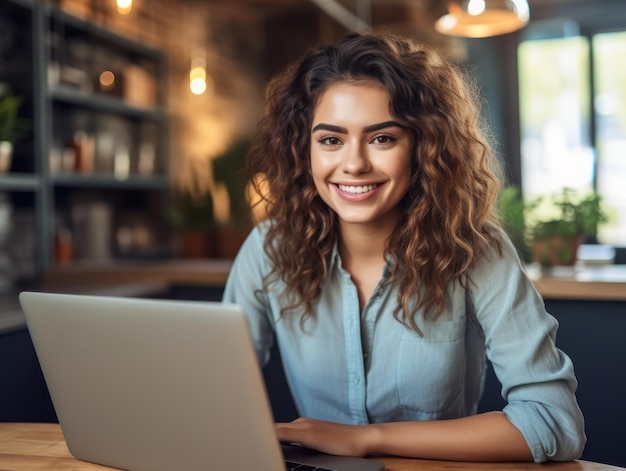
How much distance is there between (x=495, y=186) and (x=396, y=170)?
0.82ft

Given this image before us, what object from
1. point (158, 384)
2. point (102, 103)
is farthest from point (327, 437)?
point (102, 103)

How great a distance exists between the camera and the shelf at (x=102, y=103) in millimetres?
3262

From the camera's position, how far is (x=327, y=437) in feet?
3.59

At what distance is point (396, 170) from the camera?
1405 millimetres

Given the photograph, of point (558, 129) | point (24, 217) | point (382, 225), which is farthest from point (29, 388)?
point (558, 129)

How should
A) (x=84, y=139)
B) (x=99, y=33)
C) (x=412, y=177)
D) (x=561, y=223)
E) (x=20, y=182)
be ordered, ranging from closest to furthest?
(x=412, y=177) → (x=561, y=223) → (x=20, y=182) → (x=84, y=139) → (x=99, y=33)

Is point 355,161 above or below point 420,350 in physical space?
above

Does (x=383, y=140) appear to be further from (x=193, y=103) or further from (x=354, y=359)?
(x=193, y=103)

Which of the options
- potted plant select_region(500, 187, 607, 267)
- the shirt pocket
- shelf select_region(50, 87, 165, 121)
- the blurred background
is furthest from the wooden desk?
shelf select_region(50, 87, 165, 121)

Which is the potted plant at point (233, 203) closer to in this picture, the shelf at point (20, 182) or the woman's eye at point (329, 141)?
the shelf at point (20, 182)

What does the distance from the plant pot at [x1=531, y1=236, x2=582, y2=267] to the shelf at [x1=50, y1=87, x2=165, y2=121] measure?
2.16 meters

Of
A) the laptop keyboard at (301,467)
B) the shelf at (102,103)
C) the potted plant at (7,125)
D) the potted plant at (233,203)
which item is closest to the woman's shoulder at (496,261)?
the laptop keyboard at (301,467)

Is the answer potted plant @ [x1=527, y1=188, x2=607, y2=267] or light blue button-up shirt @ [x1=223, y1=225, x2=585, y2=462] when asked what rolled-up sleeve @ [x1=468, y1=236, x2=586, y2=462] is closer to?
light blue button-up shirt @ [x1=223, y1=225, x2=585, y2=462]

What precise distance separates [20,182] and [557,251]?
6.60 ft
